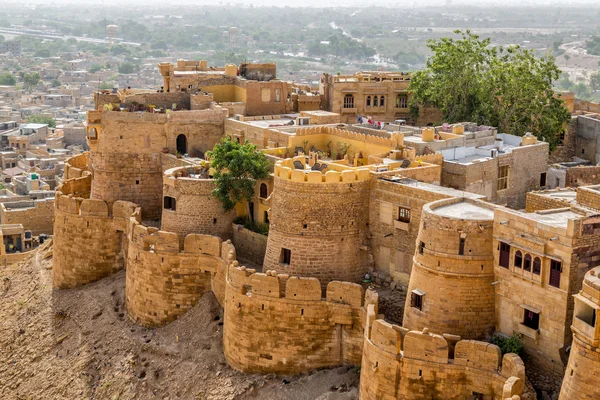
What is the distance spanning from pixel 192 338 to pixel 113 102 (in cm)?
1356

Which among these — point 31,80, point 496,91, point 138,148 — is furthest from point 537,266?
point 31,80

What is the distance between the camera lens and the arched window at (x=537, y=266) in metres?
25.5

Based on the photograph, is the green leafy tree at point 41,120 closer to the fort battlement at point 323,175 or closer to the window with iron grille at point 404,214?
the fort battlement at point 323,175

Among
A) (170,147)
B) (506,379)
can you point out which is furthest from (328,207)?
(170,147)

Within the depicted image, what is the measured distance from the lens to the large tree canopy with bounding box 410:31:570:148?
145 feet

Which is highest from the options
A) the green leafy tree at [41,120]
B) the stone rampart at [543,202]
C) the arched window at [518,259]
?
the stone rampart at [543,202]

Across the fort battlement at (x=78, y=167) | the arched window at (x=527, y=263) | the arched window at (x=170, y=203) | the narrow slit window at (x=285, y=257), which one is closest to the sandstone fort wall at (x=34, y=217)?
the fort battlement at (x=78, y=167)

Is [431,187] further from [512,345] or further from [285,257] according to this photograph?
[512,345]

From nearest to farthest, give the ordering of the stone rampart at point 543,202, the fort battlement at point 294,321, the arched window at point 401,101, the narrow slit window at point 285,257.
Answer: the stone rampart at point 543,202 → the fort battlement at point 294,321 → the narrow slit window at point 285,257 → the arched window at point 401,101

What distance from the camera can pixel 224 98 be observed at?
4744cm

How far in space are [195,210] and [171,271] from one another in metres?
2.24

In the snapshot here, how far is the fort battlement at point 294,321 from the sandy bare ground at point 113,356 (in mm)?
489

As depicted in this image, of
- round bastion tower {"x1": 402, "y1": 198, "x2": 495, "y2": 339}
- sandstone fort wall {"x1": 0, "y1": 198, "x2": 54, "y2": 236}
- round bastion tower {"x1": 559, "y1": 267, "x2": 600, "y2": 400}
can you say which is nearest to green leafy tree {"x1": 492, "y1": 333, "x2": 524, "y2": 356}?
round bastion tower {"x1": 402, "y1": 198, "x2": 495, "y2": 339}

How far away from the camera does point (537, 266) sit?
2567cm
